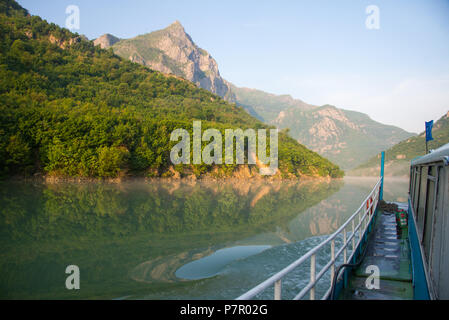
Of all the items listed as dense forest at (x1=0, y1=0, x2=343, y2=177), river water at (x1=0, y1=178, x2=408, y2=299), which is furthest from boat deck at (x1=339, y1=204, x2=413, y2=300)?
dense forest at (x1=0, y1=0, x2=343, y2=177)

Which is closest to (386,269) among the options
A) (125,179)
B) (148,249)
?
(148,249)

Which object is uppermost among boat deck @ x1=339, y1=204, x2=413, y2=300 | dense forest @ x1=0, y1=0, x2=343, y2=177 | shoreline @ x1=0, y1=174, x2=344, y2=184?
dense forest @ x1=0, y1=0, x2=343, y2=177

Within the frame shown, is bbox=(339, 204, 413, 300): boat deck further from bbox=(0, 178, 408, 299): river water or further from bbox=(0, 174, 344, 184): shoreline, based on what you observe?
bbox=(0, 174, 344, 184): shoreline

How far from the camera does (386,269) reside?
6.68 m

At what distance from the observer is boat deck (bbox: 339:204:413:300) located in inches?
210

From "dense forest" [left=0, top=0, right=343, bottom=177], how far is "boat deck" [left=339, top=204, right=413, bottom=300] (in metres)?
36.5

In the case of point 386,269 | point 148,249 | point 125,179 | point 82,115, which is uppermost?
point 82,115

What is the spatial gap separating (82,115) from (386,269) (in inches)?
1811

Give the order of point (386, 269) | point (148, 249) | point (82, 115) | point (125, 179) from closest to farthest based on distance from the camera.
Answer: point (386, 269) → point (148, 249) → point (82, 115) → point (125, 179)

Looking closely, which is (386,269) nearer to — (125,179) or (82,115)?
(125,179)

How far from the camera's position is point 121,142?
45594 millimetres

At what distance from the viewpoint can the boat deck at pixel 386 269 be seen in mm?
5324

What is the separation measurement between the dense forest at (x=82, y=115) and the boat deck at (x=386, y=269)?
36.5 metres

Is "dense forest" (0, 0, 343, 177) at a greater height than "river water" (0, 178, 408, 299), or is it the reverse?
"dense forest" (0, 0, 343, 177)
